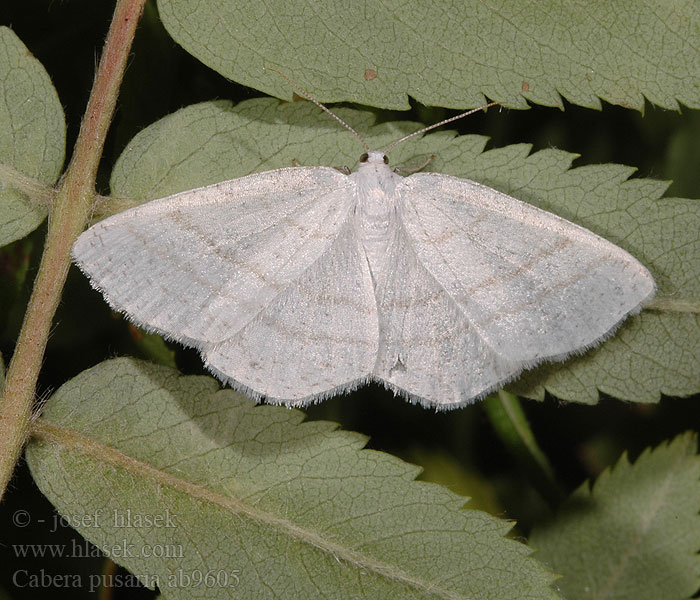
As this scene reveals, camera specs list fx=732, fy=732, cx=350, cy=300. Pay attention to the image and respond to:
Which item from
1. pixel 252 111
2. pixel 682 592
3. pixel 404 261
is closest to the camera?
pixel 252 111

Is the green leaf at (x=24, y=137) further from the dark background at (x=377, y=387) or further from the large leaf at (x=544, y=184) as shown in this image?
the dark background at (x=377, y=387)

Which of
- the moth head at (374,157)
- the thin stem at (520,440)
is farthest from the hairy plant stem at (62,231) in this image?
the thin stem at (520,440)

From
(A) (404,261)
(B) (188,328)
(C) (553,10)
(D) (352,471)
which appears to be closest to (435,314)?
(A) (404,261)

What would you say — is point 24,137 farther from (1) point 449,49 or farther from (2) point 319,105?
(1) point 449,49

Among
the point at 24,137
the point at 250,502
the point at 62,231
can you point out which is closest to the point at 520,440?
Result: the point at 250,502

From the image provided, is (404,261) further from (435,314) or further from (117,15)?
(117,15)

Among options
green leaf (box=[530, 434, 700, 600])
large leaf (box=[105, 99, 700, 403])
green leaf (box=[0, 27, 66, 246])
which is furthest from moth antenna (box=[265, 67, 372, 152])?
green leaf (box=[530, 434, 700, 600])

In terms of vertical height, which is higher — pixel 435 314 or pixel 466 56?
pixel 466 56
